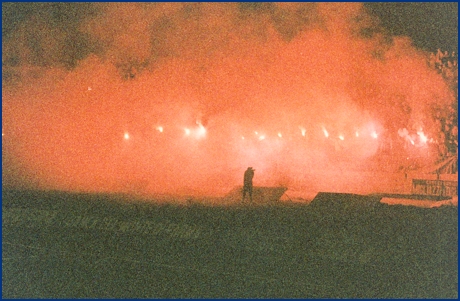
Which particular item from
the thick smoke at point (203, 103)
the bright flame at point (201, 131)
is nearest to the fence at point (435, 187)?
the thick smoke at point (203, 103)

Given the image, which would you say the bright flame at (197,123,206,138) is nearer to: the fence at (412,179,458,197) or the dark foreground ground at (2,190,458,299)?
the fence at (412,179,458,197)

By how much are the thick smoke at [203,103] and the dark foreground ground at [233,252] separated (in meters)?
4.70

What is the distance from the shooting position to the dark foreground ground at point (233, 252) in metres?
5.00

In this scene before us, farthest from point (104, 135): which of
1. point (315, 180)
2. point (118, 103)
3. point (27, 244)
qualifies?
point (27, 244)

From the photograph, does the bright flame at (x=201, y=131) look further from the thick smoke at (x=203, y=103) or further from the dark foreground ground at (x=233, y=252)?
the dark foreground ground at (x=233, y=252)

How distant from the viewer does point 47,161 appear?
1642 centimetres

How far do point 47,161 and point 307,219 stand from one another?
11.4 meters

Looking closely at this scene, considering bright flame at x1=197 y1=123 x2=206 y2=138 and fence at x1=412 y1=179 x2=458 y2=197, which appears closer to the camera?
fence at x1=412 y1=179 x2=458 y2=197

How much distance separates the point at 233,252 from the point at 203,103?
9.98 m

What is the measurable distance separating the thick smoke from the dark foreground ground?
4.70 metres

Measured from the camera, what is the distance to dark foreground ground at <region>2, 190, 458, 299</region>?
Answer: 500 cm

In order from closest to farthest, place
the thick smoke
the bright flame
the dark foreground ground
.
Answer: the dark foreground ground, the thick smoke, the bright flame

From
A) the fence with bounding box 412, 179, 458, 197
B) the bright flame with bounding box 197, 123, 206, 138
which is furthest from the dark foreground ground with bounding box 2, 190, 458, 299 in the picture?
the bright flame with bounding box 197, 123, 206, 138

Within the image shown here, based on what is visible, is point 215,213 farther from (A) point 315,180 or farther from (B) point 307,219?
(A) point 315,180
